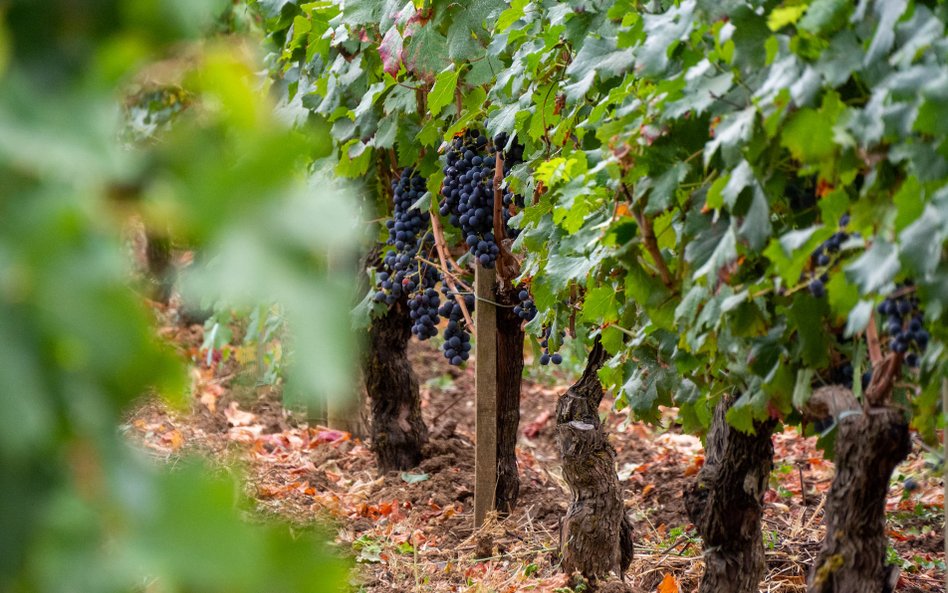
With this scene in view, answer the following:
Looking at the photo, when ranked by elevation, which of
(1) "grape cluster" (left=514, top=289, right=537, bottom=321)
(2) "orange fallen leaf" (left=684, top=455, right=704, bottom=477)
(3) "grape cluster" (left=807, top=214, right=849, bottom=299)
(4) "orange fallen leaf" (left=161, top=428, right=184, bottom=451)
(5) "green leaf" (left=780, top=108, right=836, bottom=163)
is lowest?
(3) "grape cluster" (left=807, top=214, right=849, bottom=299)

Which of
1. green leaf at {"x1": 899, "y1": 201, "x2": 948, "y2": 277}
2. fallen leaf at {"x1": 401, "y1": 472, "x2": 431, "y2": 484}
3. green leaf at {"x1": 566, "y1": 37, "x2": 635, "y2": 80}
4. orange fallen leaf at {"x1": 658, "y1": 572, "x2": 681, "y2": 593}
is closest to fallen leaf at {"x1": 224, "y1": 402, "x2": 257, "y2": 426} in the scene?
fallen leaf at {"x1": 401, "y1": 472, "x2": 431, "y2": 484}

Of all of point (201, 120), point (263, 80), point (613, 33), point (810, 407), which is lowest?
point (201, 120)

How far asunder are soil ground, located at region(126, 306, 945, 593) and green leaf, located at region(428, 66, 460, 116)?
151 centimetres

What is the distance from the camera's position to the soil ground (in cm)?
419

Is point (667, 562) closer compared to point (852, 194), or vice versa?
point (852, 194)

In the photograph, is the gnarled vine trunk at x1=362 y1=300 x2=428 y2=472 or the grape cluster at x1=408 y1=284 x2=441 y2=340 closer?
the grape cluster at x1=408 y1=284 x2=441 y2=340

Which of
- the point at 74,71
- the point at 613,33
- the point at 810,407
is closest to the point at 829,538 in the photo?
the point at 810,407

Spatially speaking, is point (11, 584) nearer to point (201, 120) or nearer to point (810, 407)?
point (201, 120)

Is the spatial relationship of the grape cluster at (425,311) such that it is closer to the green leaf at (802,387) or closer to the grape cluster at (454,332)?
the grape cluster at (454,332)

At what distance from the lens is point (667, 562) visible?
422 cm

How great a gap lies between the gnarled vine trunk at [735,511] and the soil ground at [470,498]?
0.32m

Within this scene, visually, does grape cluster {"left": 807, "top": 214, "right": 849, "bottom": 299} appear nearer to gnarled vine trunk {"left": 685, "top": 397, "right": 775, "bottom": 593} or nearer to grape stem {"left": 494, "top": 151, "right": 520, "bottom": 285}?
gnarled vine trunk {"left": 685, "top": 397, "right": 775, "bottom": 593}

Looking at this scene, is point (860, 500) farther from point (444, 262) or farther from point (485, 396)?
point (444, 262)

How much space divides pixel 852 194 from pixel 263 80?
5.17 m
